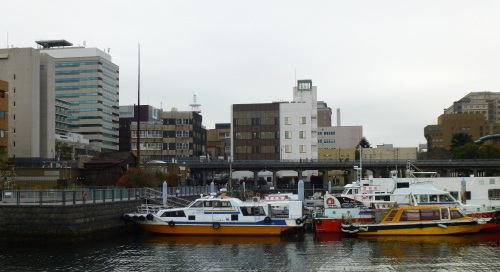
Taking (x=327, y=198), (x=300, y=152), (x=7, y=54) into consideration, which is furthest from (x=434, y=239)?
(x=7, y=54)

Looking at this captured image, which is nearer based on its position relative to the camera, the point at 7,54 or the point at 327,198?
the point at 327,198

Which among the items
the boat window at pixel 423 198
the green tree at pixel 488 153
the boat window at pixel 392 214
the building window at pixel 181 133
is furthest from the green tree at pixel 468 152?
the boat window at pixel 392 214

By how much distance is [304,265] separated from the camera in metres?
31.7

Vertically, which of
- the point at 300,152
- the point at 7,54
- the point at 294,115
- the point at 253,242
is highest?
the point at 7,54

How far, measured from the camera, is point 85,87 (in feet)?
579

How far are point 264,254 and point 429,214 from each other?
14719 millimetres

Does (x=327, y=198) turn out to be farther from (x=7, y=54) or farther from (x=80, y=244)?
(x=7, y=54)

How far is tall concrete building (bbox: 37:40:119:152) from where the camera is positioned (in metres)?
176

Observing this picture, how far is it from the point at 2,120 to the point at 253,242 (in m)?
51.5

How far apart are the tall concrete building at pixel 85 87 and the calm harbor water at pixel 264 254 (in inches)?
5488

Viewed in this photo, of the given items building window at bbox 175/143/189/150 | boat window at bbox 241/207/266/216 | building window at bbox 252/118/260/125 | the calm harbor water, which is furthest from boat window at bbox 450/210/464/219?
building window at bbox 175/143/189/150

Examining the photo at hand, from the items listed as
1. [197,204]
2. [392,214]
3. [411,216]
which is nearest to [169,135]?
[197,204]

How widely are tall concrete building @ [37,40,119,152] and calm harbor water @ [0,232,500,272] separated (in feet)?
457

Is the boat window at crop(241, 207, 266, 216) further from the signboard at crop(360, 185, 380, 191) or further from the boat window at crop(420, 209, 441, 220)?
the boat window at crop(420, 209, 441, 220)
